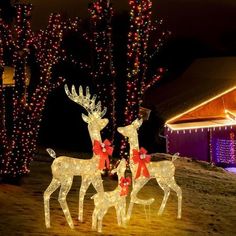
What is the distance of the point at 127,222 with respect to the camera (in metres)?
9.14

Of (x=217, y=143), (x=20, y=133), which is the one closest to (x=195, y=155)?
(x=217, y=143)

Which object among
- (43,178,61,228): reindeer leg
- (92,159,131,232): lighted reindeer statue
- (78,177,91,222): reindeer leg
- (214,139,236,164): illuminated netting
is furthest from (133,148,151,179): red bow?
(214,139,236,164): illuminated netting

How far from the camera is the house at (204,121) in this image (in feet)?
71.9

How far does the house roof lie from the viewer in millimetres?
22531

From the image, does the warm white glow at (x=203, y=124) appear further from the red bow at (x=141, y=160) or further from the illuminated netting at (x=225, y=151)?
the red bow at (x=141, y=160)

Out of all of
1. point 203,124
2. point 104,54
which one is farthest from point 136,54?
point 203,124

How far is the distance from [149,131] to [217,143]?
9.57ft

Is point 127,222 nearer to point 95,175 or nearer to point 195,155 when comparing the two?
point 95,175

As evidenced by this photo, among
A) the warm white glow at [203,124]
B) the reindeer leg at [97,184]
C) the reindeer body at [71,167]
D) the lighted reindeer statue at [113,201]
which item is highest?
the warm white glow at [203,124]

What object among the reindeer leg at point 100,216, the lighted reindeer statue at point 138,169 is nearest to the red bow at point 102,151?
the lighted reindeer statue at point 138,169

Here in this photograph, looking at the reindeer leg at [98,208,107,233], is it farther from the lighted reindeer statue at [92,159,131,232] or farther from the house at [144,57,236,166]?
the house at [144,57,236,166]

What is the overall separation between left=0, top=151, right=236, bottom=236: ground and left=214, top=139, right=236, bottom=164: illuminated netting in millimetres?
8415

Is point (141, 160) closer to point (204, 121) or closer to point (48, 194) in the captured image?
point (48, 194)

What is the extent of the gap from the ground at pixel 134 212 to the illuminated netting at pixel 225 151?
8.42 meters
